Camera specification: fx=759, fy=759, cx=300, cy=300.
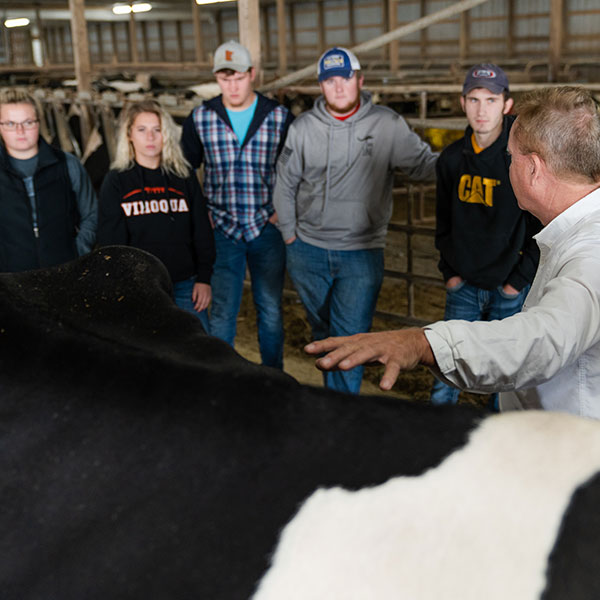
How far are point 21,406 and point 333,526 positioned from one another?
11.8 inches

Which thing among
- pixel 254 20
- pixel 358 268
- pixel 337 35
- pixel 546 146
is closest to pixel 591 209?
pixel 546 146

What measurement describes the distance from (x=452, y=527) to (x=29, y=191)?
2.73 m

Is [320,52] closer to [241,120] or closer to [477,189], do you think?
[241,120]

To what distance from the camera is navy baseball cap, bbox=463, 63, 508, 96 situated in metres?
2.71

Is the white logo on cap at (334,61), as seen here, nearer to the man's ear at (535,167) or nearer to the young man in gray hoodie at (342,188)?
the young man in gray hoodie at (342,188)

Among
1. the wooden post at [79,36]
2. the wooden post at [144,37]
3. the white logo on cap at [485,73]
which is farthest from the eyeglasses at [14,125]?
the wooden post at [144,37]

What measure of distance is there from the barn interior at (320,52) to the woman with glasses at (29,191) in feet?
4.88

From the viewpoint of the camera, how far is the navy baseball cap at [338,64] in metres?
2.95

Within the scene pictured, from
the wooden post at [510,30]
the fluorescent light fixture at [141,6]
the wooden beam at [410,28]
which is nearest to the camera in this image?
the wooden beam at [410,28]

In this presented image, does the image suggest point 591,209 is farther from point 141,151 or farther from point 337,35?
point 337,35

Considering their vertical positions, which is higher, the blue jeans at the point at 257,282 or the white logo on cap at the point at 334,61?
→ the white logo on cap at the point at 334,61

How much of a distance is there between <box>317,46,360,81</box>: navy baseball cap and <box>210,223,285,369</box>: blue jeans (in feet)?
2.44

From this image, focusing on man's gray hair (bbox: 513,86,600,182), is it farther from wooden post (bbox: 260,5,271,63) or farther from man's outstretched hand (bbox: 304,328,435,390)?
wooden post (bbox: 260,5,271,63)

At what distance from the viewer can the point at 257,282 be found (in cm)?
347
